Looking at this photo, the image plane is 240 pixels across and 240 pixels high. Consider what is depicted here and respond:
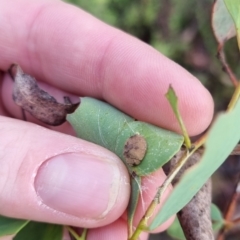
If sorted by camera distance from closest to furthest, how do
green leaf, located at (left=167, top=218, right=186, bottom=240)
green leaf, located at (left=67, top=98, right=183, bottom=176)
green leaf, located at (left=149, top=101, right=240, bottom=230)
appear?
green leaf, located at (left=149, top=101, right=240, bottom=230), green leaf, located at (left=67, top=98, right=183, bottom=176), green leaf, located at (left=167, top=218, right=186, bottom=240)

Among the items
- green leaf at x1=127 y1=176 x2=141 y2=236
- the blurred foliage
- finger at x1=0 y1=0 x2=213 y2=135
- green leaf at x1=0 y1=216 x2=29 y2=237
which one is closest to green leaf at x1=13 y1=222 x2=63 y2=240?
green leaf at x1=0 y1=216 x2=29 y2=237

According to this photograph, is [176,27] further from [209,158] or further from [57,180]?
[209,158]

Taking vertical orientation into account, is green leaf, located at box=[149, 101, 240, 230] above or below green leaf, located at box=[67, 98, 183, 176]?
above

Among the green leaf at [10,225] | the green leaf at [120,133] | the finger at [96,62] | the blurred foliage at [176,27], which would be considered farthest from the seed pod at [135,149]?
the blurred foliage at [176,27]

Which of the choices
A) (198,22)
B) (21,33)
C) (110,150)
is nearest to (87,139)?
(110,150)

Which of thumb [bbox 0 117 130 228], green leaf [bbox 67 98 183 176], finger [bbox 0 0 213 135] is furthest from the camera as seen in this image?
finger [bbox 0 0 213 135]

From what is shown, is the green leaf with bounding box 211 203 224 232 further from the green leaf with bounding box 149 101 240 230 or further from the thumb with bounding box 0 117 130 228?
the green leaf with bounding box 149 101 240 230

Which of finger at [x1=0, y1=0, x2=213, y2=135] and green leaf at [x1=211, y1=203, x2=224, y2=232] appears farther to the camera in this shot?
green leaf at [x1=211, y1=203, x2=224, y2=232]

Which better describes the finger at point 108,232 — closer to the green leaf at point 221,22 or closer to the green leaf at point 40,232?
the green leaf at point 40,232
